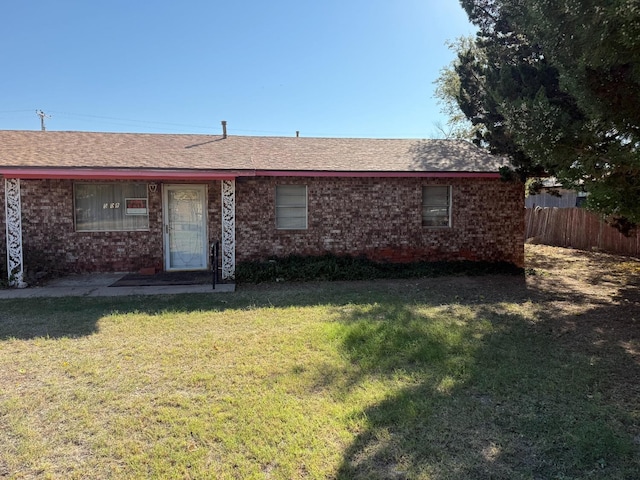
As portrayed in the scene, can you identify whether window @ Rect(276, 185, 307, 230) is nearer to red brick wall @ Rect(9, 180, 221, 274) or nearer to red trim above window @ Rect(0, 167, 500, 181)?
red trim above window @ Rect(0, 167, 500, 181)

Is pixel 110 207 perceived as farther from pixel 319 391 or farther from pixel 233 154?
pixel 319 391

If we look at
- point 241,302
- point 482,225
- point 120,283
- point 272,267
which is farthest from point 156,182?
point 482,225

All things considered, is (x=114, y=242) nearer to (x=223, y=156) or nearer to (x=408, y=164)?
(x=223, y=156)

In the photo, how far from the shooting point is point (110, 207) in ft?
32.0

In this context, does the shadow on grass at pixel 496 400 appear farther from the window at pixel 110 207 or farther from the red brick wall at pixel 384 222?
the window at pixel 110 207

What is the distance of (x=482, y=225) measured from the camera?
10648mm

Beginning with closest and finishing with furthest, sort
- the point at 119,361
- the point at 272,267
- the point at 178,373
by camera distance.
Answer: the point at 178,373, the point at 119,361, the point at 272,267

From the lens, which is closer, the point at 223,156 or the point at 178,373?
the point at 178,373

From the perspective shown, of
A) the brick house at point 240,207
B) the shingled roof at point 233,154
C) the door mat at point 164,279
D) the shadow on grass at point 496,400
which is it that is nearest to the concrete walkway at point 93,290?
the door mat at point 164,279

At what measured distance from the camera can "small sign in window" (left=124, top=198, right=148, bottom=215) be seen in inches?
387

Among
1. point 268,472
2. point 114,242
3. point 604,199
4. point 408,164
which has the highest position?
point 408,164

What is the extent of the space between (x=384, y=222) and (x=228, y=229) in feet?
12.4

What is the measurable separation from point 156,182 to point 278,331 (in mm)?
6062

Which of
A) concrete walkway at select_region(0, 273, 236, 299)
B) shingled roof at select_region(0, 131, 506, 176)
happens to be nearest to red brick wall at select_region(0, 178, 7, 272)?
shingled roof at select_region(0, 131, 506, 176)
